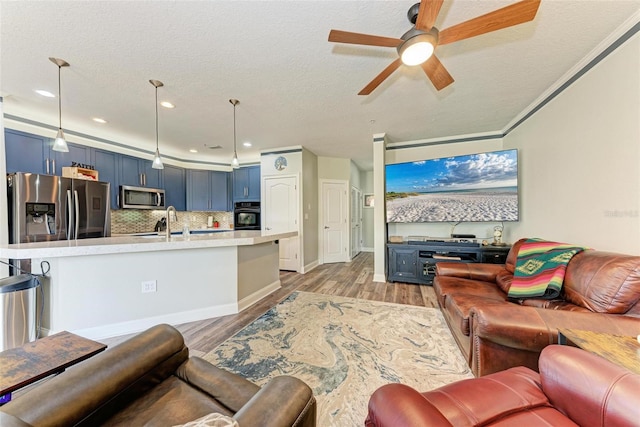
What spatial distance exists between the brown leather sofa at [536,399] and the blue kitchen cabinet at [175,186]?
556cm

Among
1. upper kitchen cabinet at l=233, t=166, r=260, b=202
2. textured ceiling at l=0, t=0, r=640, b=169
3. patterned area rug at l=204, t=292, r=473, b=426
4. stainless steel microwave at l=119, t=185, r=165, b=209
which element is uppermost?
textured ceiling at l=0, t=0, r=640, b=169

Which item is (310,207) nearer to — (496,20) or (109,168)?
(109,168)

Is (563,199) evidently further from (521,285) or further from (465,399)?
(465,399)

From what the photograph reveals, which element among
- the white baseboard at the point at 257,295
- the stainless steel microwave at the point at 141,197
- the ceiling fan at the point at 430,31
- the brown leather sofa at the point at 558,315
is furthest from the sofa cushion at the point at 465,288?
the stainless steel microwave at the point at 141,197

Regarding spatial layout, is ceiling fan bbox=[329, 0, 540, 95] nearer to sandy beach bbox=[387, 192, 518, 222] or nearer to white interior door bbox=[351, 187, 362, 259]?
sandy beach bbox=[387, 192, 518, 222]

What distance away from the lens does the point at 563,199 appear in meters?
2.47

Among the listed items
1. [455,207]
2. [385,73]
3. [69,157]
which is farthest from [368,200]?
[69,157]

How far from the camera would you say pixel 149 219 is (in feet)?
16.0

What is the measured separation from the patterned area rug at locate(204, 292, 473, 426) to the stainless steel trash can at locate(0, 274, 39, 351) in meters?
1.66

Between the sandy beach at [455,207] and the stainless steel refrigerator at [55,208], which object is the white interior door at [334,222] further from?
the stainless steel refrigerator at [55,208]

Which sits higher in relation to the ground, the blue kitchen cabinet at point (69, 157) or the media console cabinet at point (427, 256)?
the blue kitchen cabinet at point (69, 157)

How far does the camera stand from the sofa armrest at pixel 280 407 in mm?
655

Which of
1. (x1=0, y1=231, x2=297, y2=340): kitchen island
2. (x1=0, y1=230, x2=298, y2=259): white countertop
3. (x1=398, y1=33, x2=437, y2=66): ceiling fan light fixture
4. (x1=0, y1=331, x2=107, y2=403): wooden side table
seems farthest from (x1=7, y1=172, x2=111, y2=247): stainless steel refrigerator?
(x1=398, y1=33, x2=437, y2=66): ceiling fan light fixture

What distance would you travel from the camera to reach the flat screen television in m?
3.40
